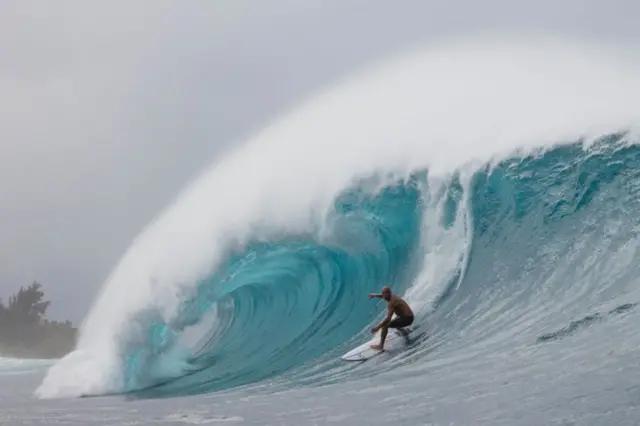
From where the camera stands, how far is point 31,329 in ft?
228

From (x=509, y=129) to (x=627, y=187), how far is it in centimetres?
307

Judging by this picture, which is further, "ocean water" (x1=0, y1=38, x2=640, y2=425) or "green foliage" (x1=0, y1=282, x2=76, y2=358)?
"green foliage" (x1=0, y1=282, x2=76, y2=358)

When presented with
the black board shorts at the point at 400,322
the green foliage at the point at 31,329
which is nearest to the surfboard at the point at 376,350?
the black board shorts at the point at 400,322

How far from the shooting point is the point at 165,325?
11852 millimetres

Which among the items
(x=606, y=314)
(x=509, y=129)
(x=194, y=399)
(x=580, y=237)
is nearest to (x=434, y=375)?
(x=606, y=314)

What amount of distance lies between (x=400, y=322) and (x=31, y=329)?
65.6 m

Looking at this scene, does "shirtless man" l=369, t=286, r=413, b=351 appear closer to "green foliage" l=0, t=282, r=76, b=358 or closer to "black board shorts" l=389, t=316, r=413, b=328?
"black board shorts" l=389, t=316, r=413, b=328

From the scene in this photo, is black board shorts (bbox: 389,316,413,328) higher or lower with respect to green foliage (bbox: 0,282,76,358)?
lower

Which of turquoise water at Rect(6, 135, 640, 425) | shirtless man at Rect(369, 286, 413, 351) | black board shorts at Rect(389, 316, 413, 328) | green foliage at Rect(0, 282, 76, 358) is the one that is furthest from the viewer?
green foliage at Rect(0, 282, 76, 358)

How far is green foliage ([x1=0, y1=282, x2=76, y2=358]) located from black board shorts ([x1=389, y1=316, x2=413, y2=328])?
2357 inches

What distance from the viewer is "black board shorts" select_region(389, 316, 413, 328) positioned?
1012cm

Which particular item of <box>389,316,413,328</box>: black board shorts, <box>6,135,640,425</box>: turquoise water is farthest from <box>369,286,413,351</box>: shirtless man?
<box>6,135,640,425</box>: turquoise water

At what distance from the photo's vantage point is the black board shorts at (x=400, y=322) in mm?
10117

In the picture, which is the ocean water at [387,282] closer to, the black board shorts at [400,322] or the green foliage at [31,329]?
the black board shorts at [400,322]
